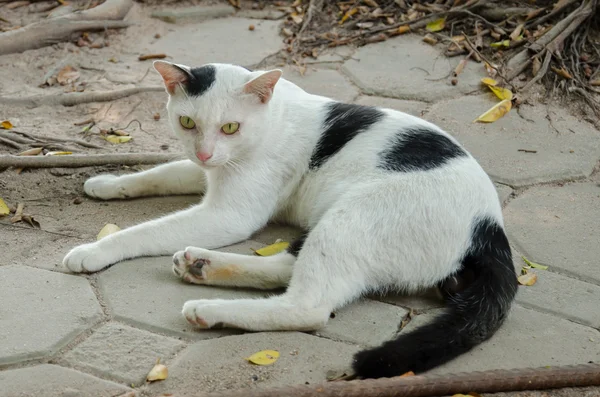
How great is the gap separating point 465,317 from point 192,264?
3.80 feet

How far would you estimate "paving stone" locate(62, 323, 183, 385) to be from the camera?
8.80 feet

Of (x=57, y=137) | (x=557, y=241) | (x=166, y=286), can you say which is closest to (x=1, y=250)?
(x=166, y=286)

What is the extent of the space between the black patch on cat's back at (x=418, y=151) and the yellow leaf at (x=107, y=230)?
132cm

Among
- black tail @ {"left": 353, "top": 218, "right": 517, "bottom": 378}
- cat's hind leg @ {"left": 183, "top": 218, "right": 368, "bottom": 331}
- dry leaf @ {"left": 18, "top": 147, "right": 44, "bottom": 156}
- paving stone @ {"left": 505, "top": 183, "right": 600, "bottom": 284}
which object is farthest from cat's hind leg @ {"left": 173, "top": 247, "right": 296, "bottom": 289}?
dry leaf @ {"left": 18, "top": 147, "right": 44, "bottom": 156}

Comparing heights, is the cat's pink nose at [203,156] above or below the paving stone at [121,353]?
above

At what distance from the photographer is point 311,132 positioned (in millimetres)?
3746

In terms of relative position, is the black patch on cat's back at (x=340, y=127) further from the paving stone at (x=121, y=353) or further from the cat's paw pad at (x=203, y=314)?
the paving stone at (x=121, y=353)

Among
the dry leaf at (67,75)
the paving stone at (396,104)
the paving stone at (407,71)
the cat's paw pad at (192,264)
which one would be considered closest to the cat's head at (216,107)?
the cat's paw pad at (192,264)

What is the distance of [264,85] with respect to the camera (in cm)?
347

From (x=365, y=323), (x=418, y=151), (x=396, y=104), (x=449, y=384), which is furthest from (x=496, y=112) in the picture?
(x=449, y=384)

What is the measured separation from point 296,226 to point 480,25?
305 centimetres

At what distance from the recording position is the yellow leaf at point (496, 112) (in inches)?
197

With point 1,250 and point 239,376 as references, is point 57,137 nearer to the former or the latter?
point 1,250

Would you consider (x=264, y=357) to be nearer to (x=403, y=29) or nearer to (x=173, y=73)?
(x=173, y=73)
